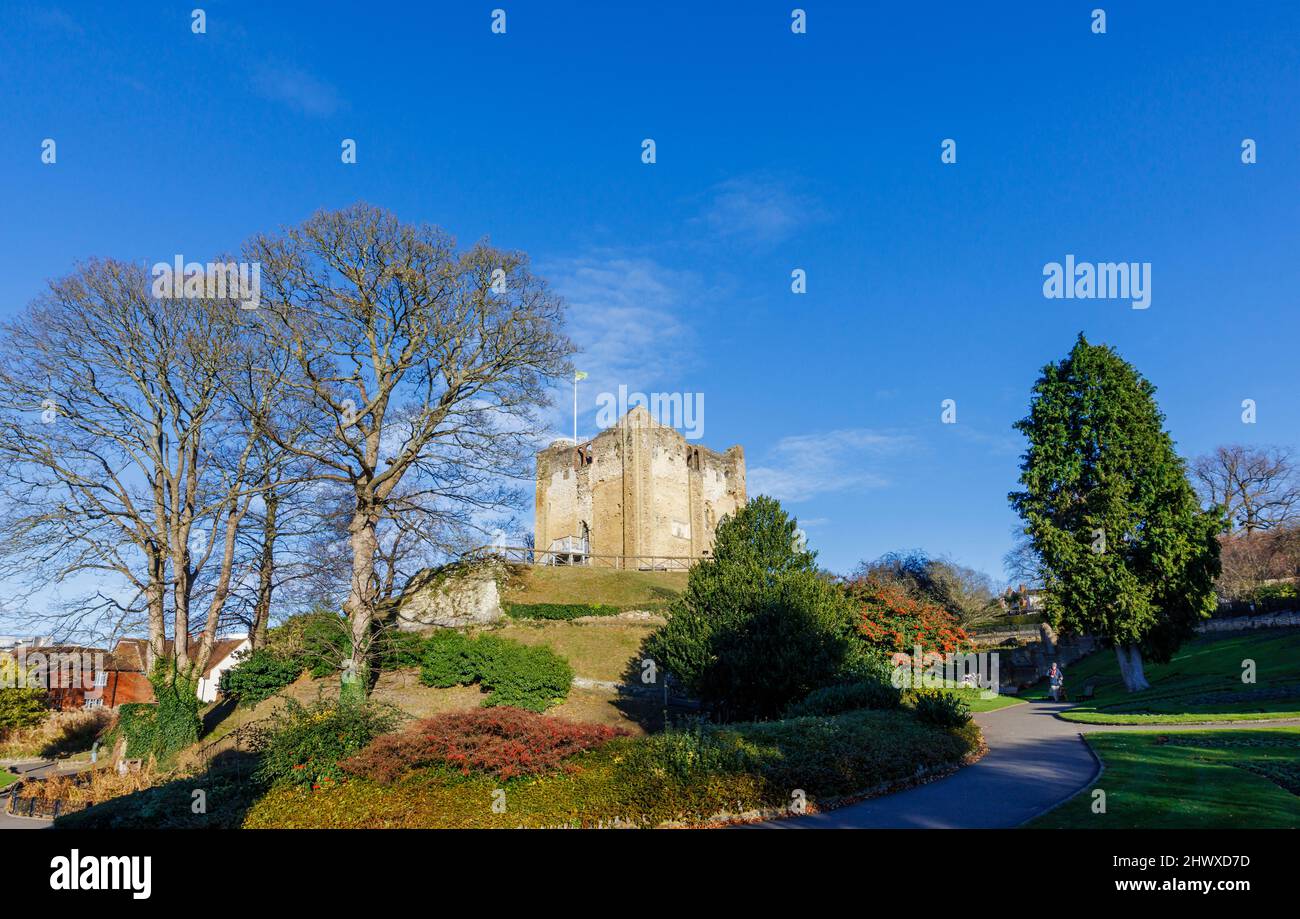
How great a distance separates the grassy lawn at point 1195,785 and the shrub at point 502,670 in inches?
658

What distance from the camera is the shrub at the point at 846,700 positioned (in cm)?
1916

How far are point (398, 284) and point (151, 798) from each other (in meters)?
17.7

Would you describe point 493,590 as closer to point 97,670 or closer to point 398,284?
point 398,284

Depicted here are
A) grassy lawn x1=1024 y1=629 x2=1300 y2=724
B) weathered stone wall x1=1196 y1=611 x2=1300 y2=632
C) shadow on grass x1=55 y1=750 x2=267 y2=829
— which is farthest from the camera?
weathered stone wall x1=1196 y1=611 x2=1300 y2=632

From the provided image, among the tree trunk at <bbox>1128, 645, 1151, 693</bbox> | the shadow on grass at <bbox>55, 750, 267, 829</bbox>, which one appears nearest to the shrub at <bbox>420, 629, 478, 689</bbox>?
the shadow on grass at <bbox>55, 750, 267, 829</bbox>

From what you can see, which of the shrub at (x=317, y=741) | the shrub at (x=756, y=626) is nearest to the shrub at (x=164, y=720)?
the shrub at (x=317, y=741)

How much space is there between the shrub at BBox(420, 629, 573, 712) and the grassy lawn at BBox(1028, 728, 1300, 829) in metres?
16.7

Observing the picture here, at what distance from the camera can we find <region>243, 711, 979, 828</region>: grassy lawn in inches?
470

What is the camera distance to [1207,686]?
88.6 ft

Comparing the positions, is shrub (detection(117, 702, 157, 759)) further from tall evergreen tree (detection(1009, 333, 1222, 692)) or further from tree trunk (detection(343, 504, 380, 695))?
tall evergreen tree (detection(1009, 333, 1222, 692))

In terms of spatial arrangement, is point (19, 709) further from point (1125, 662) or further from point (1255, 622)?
point (1255, 622)

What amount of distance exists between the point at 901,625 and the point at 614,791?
687 inches

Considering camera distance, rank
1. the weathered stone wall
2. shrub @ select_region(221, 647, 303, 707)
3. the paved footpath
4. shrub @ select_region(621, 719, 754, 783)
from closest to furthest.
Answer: the paved footpath, shrub @ select_region(621, 719, 754, 783), shrub @ select_region(221, 647, 303, 707), the weathered stone wall

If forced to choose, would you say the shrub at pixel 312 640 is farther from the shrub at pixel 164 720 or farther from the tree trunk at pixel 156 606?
the tree trunk at pixel 156 606
